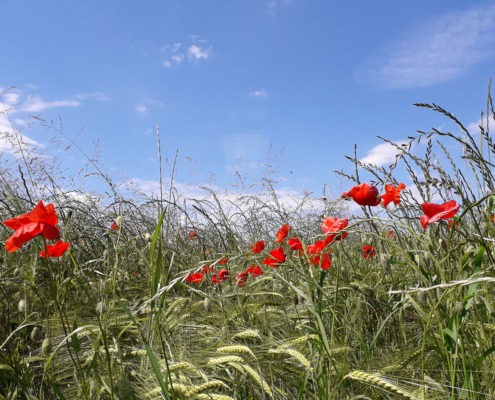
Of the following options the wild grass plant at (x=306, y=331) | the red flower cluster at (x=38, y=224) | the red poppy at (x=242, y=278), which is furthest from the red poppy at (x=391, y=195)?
the red flower cluster at (x=38, y=224)

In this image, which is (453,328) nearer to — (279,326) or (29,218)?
(279,326)

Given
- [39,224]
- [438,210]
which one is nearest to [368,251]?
[438,210]

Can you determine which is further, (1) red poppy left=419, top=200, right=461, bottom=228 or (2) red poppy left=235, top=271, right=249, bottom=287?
(2) red poppy left=235, top=271, right=249, bottom=287

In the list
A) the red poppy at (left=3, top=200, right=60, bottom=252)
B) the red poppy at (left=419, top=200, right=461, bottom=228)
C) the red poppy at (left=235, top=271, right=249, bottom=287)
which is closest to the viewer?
the red poppy at (left=419, top=200, right=461, bottom=228)

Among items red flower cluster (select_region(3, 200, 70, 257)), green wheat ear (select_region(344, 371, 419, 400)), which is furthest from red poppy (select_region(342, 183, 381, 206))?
red flower cluster (select_region(3, 200, 70, 257))

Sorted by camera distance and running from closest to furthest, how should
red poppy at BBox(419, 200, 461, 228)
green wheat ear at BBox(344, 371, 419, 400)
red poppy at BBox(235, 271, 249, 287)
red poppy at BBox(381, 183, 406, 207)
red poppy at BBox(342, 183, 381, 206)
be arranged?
green wheat ear at BBox(344, 371, 419, 400) < red poppy at BBox(419, 200, 461, 228) < red poppy at BBox(342, 183, 381, 206) < red poppy at BBox(381, 183, 406, 207) < red poppy at BBox(235, 271, 249, 287)

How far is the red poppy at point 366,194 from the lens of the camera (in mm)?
1490

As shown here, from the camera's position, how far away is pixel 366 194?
4.90 feet

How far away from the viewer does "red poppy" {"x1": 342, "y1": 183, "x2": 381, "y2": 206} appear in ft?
4.89

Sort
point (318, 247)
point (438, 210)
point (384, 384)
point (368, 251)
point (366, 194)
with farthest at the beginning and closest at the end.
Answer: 1. point (368, 251)
2. point (318, 247)
3. point (366, 194)
4. point (438, 210)
5. point (384, 384)

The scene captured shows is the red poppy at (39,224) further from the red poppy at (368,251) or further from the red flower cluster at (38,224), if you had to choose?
the red poppy at (368,251)

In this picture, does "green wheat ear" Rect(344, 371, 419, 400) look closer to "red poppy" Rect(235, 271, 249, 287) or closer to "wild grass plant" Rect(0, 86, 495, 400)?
"wild grass plant" Rect(0, 86, 495, 400)

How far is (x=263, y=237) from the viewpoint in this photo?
12.7 ft

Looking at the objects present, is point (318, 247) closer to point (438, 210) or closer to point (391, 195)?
point (391, 195)
